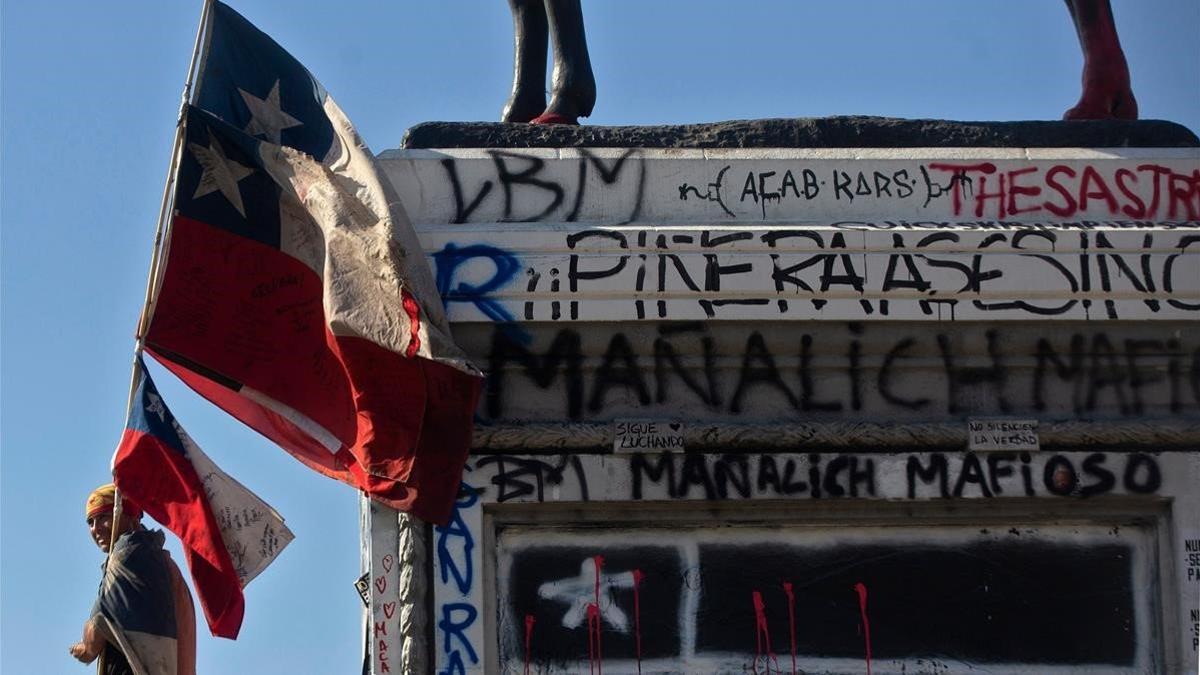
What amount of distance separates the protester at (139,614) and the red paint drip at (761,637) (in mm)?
2614

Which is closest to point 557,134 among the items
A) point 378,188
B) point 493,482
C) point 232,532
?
point 378,188

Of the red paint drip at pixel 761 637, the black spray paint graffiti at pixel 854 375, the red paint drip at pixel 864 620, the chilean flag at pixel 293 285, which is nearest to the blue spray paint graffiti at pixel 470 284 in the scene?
the black spray paint graffiti at pixel 854 375

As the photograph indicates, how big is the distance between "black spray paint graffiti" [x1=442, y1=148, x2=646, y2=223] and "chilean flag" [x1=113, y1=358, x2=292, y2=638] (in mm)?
1715

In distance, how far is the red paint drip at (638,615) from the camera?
1040cm

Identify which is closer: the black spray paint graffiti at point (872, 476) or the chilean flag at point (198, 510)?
the chilean flag at point (198, 510)

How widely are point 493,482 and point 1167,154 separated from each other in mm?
3747

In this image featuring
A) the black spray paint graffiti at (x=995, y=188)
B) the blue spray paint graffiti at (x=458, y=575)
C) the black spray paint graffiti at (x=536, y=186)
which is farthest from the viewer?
the black spray paint graffiti at (x=995, y=188)

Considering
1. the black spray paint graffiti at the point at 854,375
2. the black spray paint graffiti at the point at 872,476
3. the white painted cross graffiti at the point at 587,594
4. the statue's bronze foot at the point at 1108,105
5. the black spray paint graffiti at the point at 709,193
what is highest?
the statue's bronze foot at the point at 1108,105

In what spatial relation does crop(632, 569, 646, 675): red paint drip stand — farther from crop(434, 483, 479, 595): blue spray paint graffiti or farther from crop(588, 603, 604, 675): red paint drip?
crop(434, 483, 479, 595): blue spray paint graffiti

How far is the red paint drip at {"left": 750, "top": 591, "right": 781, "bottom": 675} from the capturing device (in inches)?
410

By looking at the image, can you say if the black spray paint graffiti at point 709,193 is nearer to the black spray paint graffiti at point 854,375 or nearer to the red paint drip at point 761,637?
the black spray paint graffiti at point 854,375

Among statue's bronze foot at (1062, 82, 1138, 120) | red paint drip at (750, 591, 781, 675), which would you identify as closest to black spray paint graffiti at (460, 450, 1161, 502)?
red paint drip at (750, 591, 781, 675)

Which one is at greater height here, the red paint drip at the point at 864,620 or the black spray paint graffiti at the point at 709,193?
the black spray paint graffiti at the point at 709,193

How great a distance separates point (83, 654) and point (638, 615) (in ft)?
8.34
